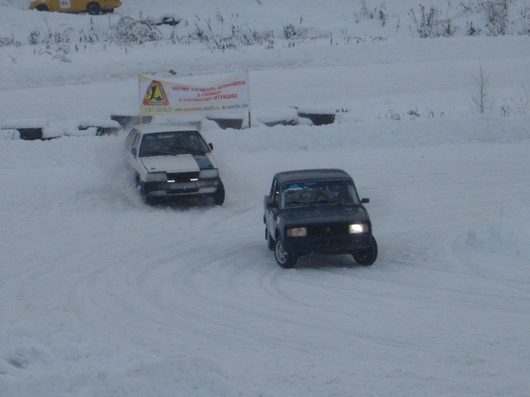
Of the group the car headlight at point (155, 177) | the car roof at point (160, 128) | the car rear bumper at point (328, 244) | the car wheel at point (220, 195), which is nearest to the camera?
the car rear bumper at point (328, 244)

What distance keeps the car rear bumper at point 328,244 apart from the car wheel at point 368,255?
5.6 inches

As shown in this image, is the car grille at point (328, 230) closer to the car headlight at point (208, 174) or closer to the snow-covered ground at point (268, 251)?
the snow-covered ground at point (268, 251)

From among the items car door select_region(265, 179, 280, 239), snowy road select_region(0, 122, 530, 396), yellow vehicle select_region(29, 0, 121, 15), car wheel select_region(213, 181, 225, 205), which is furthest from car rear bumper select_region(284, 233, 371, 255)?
yellow vehicle select_region(29, 0, 121, 15)

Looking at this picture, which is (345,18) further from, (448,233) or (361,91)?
(448,233)

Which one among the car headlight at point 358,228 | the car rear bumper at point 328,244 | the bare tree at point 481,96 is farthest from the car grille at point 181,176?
the bare tree at point 481,96

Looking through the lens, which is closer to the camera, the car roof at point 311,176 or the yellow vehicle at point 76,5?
the car roof at point 311,176

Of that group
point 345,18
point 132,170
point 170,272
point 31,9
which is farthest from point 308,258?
point 31,9

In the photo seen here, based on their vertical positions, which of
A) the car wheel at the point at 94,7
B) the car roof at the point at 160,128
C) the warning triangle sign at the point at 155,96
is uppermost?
the car wheel at the point at 94,7

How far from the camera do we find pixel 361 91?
32.1 m

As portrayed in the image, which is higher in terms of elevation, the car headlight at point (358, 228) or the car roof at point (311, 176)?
the car roof at point (311, 176)

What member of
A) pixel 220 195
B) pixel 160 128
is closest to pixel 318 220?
pixel 220 195

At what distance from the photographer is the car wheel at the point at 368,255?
14359 millimetres

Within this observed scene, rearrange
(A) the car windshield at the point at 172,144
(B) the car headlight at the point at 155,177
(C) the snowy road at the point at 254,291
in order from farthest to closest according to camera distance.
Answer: (A) the car windshield at the point at 172,144 < (B) the car headlight at the point at 155,177 < (C) the snowy road at the point at 254,291

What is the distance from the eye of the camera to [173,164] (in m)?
19.1
